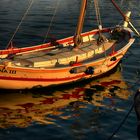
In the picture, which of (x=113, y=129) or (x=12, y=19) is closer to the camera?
(x=113, y=129)

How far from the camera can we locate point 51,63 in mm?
30922

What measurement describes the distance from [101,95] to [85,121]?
511 centimetres

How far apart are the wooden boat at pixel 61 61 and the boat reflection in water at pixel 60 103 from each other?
0.93 m

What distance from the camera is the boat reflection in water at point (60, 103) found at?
25.5 metres

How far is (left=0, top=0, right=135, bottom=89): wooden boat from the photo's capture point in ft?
93.2

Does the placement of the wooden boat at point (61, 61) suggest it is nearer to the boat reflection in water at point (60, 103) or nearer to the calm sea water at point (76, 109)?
the boat reflection in water at point (60, 103)

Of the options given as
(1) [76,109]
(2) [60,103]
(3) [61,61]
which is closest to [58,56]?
(3) [61,61]

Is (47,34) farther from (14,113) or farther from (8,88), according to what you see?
(14,113)

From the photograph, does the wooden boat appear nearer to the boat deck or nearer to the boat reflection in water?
the boat deck

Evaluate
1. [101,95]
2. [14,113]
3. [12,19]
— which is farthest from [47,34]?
[14,113]

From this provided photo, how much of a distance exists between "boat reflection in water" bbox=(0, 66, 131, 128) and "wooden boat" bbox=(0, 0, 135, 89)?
0.93 metres

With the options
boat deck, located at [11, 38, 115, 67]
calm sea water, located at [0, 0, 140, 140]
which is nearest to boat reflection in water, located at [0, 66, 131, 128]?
calm sea water, located at [0, 0, 140, 140]

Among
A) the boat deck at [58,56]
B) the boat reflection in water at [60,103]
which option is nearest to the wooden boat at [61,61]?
the boat deck at [58,56]

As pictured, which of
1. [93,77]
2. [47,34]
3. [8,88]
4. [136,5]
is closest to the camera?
[8,88]
